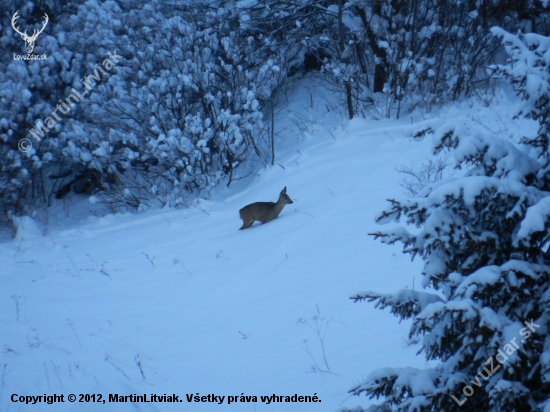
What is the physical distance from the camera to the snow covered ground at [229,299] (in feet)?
15.4

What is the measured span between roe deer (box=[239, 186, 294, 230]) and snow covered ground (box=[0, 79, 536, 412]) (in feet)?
0.63

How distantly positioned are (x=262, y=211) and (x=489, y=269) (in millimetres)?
6994

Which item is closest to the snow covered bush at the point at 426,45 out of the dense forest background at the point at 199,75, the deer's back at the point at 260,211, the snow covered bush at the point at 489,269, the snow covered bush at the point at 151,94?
the dense forest background at the point at 199,75

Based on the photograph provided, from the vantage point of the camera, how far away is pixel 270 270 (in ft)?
22.9

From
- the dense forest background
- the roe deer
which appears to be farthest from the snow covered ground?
the dense forest background

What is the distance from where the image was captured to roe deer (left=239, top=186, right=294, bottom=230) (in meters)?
9.13

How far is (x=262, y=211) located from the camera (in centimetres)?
916

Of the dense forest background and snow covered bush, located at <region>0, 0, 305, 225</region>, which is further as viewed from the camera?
snow covered bush, located at <region>0, 0, 305, 225</region>

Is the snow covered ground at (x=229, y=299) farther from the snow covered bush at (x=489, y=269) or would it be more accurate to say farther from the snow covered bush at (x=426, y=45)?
the snow covered bush at (x=489, y=269)

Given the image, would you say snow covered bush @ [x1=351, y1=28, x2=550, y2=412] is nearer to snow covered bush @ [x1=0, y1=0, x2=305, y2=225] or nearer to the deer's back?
the deer's back

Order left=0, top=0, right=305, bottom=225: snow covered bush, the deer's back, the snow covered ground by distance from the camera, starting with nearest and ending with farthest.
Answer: the snow covered ground, the deer's back, left=0, top=0, right=305, bottom=225: snow covered bush

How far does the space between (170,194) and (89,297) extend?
5.92m

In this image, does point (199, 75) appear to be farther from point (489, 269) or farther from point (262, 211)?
point (489, 269)

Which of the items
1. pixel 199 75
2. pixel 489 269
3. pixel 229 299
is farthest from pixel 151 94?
pixel 489 269
